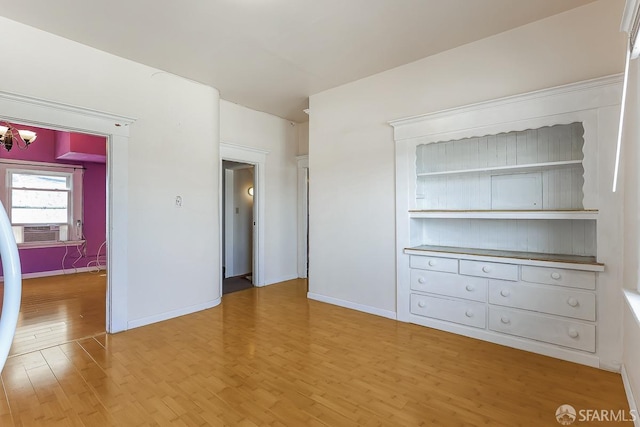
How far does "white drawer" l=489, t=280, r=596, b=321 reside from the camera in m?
2.71

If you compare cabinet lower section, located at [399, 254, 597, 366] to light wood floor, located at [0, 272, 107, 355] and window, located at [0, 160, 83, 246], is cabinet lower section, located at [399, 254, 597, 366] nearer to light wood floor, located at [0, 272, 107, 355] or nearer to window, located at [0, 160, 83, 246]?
light wood floor, located at [0, 272, 107, 355]

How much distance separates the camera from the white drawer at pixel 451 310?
3270 millimetres

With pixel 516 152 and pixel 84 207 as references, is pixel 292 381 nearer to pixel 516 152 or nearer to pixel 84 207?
pixel 516 152

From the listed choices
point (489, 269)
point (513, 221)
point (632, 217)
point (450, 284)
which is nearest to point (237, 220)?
point (450, 284)

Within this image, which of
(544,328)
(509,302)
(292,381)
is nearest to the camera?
(292,381)

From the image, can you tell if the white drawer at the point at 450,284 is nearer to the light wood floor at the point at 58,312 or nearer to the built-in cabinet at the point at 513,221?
the built-in cabinet at the point at 513,221

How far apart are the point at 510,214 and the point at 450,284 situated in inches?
36.5

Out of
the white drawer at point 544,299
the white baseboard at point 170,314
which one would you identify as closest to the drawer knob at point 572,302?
the white drawer at point 544,299

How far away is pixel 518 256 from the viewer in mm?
3082

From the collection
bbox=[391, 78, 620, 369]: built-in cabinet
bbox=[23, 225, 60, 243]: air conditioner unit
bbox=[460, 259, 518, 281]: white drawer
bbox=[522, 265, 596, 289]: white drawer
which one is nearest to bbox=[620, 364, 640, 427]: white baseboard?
bbox=[391, 78, 620, 369]: built-in cabinet

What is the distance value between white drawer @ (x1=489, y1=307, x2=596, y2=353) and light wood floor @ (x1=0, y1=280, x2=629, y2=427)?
0.17 metres

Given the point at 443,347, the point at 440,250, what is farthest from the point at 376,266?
the point at 443,347

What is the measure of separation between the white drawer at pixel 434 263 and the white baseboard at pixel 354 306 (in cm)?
69

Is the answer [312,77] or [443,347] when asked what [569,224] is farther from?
[312,77]
